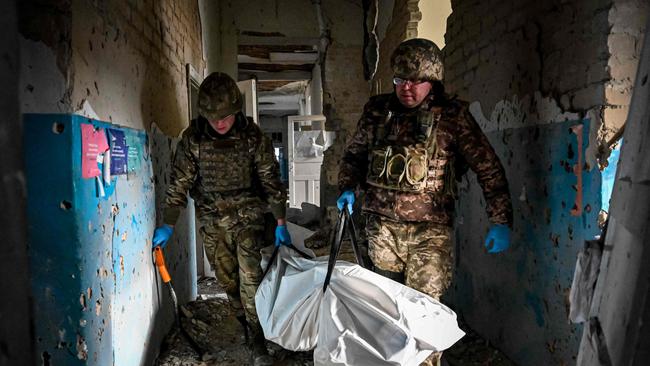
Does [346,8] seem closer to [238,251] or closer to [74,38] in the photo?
[238,251]

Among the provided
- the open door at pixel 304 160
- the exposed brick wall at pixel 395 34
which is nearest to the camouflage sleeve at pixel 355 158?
the exposed brick wall at pixel 395 34

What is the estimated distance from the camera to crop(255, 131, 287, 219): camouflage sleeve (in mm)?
2869

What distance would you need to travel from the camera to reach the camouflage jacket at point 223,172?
281 centimetres

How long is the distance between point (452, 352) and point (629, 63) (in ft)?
6.18

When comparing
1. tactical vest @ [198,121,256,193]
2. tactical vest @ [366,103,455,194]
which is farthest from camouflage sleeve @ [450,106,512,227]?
tactical vest @ [198,121,256,193]

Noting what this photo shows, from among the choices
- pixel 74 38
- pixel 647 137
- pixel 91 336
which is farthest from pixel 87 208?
pixel 647 137

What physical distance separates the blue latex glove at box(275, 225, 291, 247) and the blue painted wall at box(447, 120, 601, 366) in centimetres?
126

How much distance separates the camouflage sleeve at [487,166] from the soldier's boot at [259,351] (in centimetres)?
164

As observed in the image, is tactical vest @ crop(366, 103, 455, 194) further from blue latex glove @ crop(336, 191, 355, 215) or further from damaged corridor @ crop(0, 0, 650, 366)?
damaged corridor @ crop(0, 0, 650, 366)

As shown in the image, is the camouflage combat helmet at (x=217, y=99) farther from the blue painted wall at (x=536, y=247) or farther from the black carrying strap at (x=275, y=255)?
the blue painted wall at (x=536, y=247)

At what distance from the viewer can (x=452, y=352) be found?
275 centimetres

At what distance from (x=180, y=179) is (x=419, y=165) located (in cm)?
153

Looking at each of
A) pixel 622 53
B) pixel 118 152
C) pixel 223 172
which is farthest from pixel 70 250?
pixel 622 53

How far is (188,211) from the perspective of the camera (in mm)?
3904
